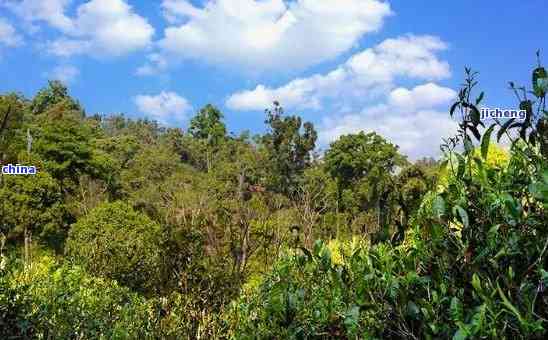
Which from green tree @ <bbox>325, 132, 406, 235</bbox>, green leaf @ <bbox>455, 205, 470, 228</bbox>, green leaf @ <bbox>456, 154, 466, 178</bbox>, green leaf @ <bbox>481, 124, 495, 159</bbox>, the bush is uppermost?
green tree @ <bbox>325, 132, 406, 235</bbox>

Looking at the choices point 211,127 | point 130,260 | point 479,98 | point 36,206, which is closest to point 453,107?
point 479,98

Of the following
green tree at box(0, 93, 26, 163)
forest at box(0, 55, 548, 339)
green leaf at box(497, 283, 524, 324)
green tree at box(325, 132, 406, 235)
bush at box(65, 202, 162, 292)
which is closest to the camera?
green leaf at box(497, 283, 524, 324)

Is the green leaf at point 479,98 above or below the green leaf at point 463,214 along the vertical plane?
above

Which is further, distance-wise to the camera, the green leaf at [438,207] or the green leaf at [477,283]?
the green leaf at [438,207]

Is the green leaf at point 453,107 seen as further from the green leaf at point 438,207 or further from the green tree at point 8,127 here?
the green tree at point 8,127

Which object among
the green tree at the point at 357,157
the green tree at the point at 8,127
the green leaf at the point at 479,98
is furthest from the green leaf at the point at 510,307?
the green tree at the point at 357,157

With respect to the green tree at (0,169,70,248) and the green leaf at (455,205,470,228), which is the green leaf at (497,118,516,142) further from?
the green tree at (0,169,70,248)

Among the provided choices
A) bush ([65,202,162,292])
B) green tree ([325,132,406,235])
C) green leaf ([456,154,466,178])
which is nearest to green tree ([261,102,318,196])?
green tree ([325,132,406,235])

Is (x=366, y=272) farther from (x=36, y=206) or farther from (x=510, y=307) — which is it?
(x=36, y=206)

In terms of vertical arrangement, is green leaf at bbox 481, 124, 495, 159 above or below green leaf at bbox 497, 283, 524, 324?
above

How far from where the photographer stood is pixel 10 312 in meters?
3.01

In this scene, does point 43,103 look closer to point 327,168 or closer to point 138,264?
point 327,168

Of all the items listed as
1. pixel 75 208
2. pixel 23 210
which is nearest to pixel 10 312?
pixel 23 210

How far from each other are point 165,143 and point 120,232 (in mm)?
49180
